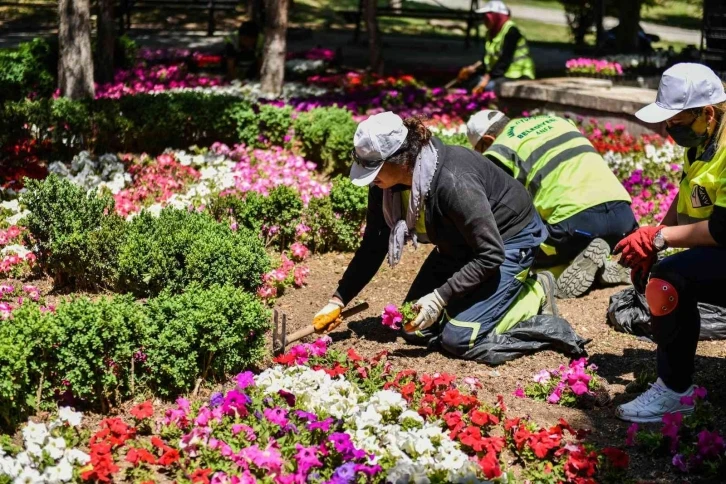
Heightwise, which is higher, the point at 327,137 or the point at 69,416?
the point at 327,137

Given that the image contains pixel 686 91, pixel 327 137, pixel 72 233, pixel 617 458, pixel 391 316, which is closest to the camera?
pixel 617 458

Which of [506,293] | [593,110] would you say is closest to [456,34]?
[593,110]

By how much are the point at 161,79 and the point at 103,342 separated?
8461mm

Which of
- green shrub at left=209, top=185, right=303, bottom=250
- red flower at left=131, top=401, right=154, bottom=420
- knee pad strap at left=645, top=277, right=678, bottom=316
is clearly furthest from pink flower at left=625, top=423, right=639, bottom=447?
green shrub at left=209, top=185, right=303, bottom=250

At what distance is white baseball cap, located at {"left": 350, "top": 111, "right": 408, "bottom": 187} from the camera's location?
4.47 meters

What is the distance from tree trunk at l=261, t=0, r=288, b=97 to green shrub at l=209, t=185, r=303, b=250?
4637 mm

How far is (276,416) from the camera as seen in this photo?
396 cm

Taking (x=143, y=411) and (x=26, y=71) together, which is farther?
(x=26, y=71)

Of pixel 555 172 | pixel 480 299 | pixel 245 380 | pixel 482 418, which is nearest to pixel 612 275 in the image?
pixel 555 172

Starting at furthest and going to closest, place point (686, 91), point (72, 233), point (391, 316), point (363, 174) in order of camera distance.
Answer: point (72, 233), point (391, 316), point (363, 174), point (686, 91)

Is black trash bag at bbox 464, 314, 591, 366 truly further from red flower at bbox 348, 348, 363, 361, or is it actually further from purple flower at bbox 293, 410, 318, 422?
purple flower at bbox 293, 410, 318, 422

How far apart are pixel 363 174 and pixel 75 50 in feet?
20.3

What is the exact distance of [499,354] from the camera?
493 cm

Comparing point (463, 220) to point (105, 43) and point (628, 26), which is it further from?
point (628, 26)
